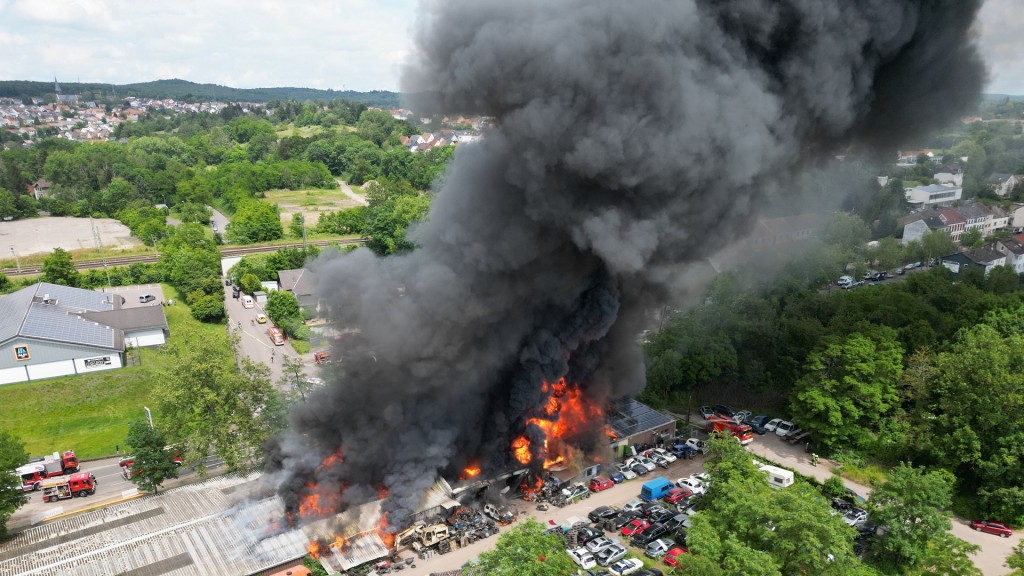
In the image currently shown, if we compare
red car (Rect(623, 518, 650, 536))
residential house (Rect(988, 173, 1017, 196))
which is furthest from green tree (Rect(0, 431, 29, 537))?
residential house (Rect(988, 173, 1017, 196))

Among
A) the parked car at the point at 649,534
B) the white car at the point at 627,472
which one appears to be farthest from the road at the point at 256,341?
the parked car at the point at 649,534

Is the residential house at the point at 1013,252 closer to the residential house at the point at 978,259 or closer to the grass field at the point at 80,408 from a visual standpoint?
the residential house at the point at 978,259

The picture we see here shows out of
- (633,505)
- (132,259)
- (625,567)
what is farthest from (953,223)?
(132,259)

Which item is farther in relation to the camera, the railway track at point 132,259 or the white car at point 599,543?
the railway track at point 132,259

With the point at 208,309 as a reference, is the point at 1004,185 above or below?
above

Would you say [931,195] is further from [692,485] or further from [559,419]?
[559,419]

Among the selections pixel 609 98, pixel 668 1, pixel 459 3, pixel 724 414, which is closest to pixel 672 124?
pixel 609 98

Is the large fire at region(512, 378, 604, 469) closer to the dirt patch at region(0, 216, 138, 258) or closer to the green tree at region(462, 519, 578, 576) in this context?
the green tree at region(462, 519, 578, 576)
